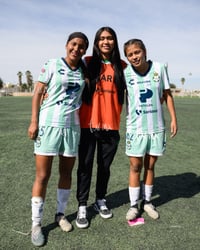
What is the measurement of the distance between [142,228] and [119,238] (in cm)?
34

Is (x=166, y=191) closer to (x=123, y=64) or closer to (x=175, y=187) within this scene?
(x=175, y=187)

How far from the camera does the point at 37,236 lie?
3004 millimetres

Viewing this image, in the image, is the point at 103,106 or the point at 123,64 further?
the point at 123,64

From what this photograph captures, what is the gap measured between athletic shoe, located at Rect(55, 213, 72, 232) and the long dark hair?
1.26 metres

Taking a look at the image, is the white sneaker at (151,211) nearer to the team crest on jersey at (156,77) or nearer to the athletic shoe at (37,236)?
the athletic shoe at (37,236)

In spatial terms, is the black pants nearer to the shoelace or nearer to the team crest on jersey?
the shoelace

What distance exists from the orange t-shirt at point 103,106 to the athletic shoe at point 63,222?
38.4 inches

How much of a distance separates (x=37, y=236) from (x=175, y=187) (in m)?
2.44

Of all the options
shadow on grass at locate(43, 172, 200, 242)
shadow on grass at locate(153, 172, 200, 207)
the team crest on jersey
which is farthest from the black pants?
shadow on grass at locate(153, 172, 200, 207)

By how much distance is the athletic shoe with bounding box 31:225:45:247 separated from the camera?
2947 millimetres

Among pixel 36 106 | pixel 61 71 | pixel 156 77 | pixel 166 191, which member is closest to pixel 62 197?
pixel 36 106

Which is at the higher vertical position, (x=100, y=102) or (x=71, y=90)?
(x=71, y=90)

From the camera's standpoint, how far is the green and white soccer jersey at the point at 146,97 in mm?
3422

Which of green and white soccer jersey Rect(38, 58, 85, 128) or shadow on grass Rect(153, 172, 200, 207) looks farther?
shadow on grass Rect(153, 172, 200, 207)
